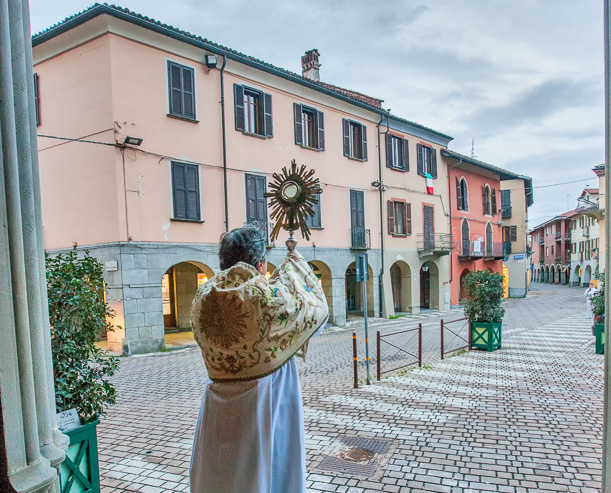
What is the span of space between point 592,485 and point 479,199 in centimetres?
2654

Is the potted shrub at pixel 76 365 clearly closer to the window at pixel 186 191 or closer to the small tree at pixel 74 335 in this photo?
the small tree at pixel 74 335

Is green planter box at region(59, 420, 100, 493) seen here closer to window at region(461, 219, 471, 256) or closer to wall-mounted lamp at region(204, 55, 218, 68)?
wall-mounted lamp at region(204, 55, 218, 68)

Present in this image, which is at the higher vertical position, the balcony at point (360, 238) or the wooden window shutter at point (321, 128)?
the wooden window shutter at point (321, 128)

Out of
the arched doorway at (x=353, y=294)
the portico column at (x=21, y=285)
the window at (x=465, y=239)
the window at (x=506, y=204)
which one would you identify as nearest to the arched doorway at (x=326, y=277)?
the arched doorway at (x=353, y=294)

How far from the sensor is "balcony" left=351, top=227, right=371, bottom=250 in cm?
1919

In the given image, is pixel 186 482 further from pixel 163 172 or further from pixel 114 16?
pixel 114 16

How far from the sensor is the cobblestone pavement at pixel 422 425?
4367 millimetres

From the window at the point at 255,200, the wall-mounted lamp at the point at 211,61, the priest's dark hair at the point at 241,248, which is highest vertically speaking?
the wall-mounted lamp at the point at 211,61

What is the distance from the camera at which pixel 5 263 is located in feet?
7.07

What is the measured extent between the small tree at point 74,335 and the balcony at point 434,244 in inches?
799

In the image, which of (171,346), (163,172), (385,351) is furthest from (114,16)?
(385,351)

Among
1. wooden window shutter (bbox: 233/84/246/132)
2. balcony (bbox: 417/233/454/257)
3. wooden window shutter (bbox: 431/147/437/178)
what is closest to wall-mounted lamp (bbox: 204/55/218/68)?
wooden window shutter (bbox: 233/84/246/132)

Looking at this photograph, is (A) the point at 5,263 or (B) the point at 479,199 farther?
(B) the point at 479,199

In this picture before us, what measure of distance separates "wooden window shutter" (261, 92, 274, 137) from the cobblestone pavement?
8361mm
